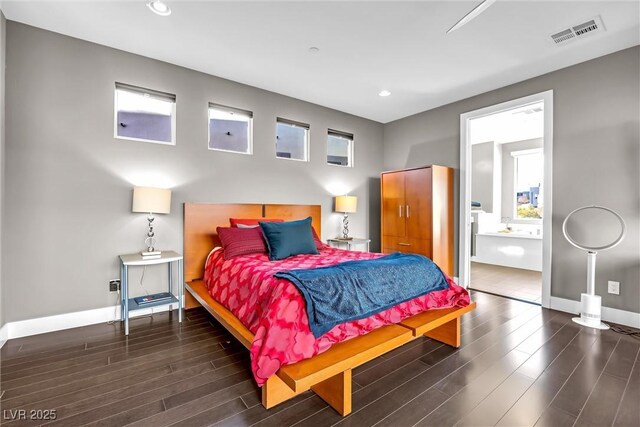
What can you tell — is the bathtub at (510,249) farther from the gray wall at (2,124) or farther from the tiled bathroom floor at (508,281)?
the gray wall at (2,124)

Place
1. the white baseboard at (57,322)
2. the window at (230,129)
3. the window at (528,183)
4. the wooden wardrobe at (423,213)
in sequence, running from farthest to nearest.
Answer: the window at (528,183)
the wooden wardrobe at (423,213)
the window at (230,129)
the white baseboard at (57,322)

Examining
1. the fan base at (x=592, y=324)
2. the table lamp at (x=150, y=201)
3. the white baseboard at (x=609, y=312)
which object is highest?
the table lamp at (x=150, y=201)

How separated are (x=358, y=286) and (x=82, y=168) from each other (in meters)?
2.86

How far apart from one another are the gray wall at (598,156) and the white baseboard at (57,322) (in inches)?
191

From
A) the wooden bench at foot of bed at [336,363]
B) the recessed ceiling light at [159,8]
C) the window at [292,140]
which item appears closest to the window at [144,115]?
the recessed ceiling light at [159,8]

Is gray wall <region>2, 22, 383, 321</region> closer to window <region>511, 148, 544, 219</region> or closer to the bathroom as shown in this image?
the bathroom

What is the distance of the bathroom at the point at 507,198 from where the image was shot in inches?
208

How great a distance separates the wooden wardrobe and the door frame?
169 mm

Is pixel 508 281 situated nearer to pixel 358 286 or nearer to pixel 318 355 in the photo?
pixel 358 286

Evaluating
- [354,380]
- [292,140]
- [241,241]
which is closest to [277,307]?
[354,380]

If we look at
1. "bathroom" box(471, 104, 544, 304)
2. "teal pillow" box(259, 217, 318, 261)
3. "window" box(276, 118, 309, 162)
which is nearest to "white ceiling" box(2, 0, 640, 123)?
"window" box(276, 118, 309, 162)

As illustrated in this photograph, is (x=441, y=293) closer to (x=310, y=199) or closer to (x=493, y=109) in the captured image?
(x=310, y=199)

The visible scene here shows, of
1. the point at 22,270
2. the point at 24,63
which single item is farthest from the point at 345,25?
the point at 22,270

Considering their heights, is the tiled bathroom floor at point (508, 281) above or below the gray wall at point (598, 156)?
below
